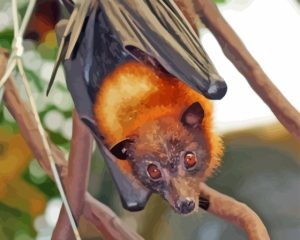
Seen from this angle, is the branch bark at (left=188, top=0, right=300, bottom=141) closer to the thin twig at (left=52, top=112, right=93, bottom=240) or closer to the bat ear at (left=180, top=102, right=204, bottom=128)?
the bat ear at (left=180, top=102, right=204, bottom=128)

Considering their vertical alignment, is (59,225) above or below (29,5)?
below

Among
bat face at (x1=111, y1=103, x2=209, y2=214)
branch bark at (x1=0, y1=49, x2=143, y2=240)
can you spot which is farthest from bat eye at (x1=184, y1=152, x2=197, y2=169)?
branch bark at (x1=0, y1=49, x2=143, y2=240)

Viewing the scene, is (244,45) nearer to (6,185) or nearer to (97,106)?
(97,106)

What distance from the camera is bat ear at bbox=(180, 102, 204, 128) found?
2.52ft

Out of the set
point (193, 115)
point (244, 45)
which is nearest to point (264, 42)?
point (244, 45)

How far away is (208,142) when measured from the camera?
2.54 ft

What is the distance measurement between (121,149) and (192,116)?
0.10m

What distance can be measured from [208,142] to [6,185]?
0.93ft

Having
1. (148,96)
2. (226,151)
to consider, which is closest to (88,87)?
(148,96)

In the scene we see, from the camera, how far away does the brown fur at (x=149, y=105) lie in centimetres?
77

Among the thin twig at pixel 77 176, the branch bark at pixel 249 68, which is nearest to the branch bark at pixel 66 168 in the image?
the thin twig at pixel 77 176

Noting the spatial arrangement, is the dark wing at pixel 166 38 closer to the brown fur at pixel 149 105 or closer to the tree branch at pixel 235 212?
the brown fur at pixel 149 105

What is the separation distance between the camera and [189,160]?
764 mm

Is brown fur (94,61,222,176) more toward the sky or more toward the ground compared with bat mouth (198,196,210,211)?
more toward the sky
